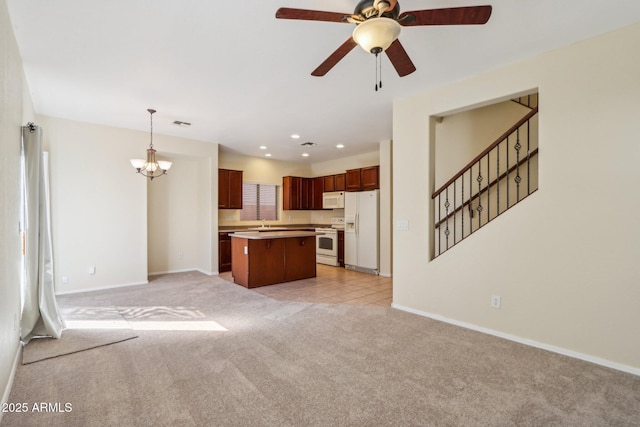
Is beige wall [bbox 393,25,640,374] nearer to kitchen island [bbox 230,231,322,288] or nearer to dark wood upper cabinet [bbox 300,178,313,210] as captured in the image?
kitchen island [bbox 230,231,322,288]

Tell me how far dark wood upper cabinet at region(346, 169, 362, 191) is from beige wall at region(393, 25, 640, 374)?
3513 millimetres

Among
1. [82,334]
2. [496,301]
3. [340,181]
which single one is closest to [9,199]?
[82,334]

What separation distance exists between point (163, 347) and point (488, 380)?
111 inches

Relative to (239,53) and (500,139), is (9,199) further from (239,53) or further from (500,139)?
(500,139)

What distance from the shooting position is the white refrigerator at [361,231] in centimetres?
642

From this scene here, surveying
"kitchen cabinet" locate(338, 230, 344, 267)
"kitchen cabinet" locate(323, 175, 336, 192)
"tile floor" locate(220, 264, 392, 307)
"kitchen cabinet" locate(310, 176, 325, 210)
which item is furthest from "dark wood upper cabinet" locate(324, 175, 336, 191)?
"tile floor" locate(220, 264, 392, 307)

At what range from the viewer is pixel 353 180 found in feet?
23.3

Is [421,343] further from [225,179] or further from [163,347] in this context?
[225,179]

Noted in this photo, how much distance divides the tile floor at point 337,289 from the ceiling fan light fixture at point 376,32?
11.1 feet

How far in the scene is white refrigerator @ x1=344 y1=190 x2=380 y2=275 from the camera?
253 inches

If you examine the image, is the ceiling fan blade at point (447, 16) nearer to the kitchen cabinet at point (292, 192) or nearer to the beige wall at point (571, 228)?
the beige wall at point (571, 228)

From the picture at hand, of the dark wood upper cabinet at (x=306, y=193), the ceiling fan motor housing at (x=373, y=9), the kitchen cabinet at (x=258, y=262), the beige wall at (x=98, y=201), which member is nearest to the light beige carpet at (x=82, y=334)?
the beige wall at (x=98, y=201)

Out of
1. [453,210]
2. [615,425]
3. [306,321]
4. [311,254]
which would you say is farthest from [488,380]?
[311,254]

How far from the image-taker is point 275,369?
2.48 metres
